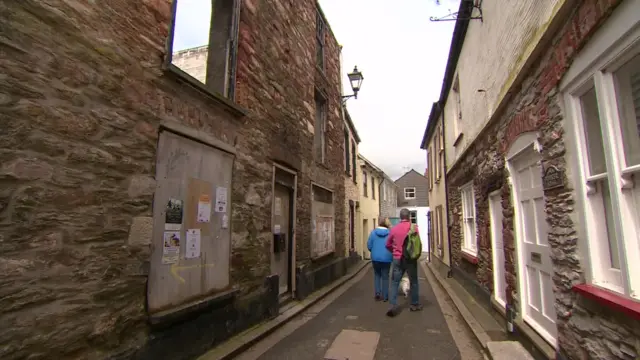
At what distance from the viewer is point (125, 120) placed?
10.2ft

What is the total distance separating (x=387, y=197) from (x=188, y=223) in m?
26.0

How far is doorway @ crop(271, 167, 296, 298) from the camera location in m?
6.16

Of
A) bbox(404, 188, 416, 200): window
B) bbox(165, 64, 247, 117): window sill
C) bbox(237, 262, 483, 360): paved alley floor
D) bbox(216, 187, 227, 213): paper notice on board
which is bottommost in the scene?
bbox(237, 262, 483, 360): paved alley floor

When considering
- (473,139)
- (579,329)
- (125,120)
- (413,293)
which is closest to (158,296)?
(125,120)

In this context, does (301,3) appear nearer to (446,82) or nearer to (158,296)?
(446,82)

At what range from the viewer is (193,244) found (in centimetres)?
396

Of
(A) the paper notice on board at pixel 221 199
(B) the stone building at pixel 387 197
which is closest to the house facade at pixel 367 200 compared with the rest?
(B) the stone building at pixel 387 197

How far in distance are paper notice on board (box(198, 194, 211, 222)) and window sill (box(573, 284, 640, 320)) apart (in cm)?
371

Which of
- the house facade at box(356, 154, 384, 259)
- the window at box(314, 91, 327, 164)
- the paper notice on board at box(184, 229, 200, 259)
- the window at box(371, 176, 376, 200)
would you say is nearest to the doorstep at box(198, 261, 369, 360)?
the paper notice on board at box(184, 229, 200, 259)

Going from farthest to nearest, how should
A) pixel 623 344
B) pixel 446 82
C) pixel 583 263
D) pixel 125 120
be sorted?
pixel 446 82
pixel 125 120
pixel 583 263
pixel 623 344

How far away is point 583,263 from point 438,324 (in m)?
3.22

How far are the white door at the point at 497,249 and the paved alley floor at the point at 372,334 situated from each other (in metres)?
0.81

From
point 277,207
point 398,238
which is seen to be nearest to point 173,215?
point 277,207

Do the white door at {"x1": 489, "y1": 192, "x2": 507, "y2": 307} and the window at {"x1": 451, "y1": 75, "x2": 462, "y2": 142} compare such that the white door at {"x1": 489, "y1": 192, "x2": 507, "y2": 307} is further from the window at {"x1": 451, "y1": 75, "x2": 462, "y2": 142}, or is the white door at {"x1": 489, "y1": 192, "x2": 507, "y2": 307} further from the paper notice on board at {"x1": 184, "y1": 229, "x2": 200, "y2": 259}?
the paper notice on board at {"x1": 184, "y1": 229, "x2": 200, "y2": 259}
